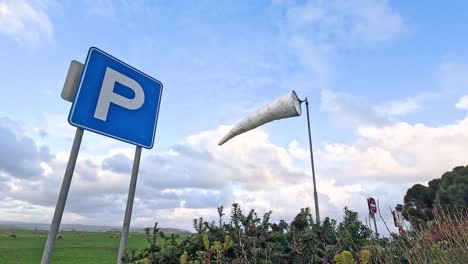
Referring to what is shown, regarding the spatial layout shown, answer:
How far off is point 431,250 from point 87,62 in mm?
2929

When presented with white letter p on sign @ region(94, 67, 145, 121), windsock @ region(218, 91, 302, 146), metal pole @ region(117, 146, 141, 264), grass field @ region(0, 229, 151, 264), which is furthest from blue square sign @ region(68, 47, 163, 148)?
windsock @ region(218, 91, 302, 146)

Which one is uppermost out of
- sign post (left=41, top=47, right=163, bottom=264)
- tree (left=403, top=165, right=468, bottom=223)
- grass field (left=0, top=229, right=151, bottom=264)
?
tree (left=403, top=165, right=468, bottom=223)

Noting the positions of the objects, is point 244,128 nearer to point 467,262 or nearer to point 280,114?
point 280,114

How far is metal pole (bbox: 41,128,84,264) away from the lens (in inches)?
91.7

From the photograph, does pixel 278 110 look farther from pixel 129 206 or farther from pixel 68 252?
pixel 129 206

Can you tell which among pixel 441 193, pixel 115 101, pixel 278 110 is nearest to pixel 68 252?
pixel 278 110

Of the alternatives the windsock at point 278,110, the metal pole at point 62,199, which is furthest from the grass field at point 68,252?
the windsock at point 278,110

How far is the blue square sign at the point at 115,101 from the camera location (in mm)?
2662

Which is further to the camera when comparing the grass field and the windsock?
the windsock

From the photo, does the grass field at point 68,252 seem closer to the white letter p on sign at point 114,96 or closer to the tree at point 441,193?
the white letter p on sign at point 114,96

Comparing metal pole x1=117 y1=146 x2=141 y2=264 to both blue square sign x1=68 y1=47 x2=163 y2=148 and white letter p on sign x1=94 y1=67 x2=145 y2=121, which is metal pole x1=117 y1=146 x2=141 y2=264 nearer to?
blue square sign x1=68 y1=47 x2=163 y2=148

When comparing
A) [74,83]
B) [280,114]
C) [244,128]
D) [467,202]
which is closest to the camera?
[74,83]

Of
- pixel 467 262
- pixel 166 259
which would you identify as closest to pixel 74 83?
pixel 166 259

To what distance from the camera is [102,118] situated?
2754 millimetres
